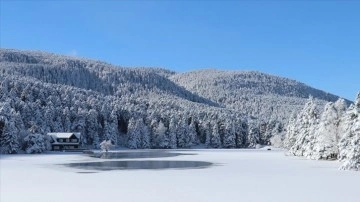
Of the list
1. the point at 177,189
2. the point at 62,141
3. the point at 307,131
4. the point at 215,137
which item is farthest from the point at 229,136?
the point at 177,189

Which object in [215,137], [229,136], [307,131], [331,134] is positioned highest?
[307,131]

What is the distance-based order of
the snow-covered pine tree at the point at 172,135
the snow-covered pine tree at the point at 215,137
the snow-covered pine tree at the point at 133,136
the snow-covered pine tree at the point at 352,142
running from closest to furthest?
1. the snow-covered pine tree at the point at 352,142
2. the snow-covered pine tree at the point at 133,136
3. the snow-covered pine tree at the point at 172,135
4. the snow-covered pine tree at the point at 215,137

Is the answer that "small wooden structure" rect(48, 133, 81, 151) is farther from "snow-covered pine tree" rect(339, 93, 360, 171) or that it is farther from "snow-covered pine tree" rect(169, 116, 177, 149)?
"snow-covered pine tree" rect(339, 93, 360, 171)

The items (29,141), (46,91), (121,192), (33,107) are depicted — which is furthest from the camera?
(46,91)

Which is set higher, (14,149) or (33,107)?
(33,107)

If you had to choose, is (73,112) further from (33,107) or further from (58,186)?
(58,186)

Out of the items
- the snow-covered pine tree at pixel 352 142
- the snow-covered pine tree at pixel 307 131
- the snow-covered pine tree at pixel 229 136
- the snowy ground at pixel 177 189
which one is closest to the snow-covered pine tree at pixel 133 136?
the snow-covered pine tree at pixel 229 136

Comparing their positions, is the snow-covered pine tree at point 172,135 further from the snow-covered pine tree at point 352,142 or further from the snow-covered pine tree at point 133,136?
the snow-covered pine tree at point 352,142

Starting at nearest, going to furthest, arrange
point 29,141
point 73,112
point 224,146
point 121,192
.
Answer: point 121,192, point 29,141, point 73,112, point 224,146

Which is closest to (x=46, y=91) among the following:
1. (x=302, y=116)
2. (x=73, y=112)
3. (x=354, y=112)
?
(x=73, y=112)

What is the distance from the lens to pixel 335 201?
2483 centimetres

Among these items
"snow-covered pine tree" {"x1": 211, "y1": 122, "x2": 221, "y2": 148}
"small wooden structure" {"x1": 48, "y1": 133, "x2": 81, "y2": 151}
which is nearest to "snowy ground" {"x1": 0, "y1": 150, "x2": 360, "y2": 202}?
"small wooden structure" {"x1": 48, "y1": 133, "x2": 81, "y2": 151}

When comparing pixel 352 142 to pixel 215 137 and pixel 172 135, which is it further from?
pixel 215 137

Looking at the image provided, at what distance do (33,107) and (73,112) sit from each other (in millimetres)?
15617
